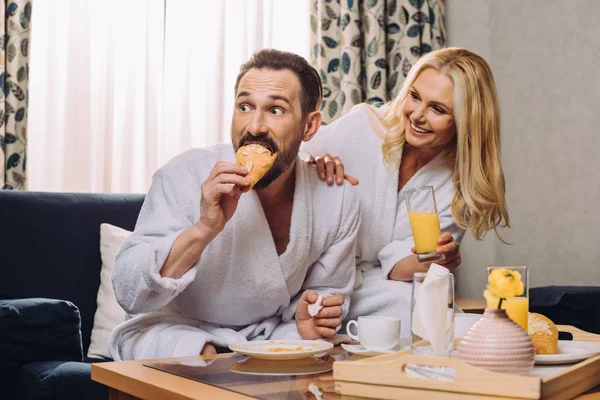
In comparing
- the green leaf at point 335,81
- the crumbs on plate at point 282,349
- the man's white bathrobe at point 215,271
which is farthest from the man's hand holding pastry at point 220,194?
the green leaf at point 335,81

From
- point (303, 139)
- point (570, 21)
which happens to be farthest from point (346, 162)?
point (570, 21)

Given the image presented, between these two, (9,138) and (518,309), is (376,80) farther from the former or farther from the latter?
(518,309)

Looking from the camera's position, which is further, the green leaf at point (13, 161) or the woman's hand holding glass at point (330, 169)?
the green leaf at point (13, 161)

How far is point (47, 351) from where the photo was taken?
2.05 meters

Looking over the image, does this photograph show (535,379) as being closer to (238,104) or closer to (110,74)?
(238,104)

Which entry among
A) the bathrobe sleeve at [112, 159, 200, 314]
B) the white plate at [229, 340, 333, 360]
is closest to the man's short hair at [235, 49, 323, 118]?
the bathrobe sleeve at [112, 159, 200, 314]

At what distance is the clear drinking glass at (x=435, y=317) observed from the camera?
47.5 inches

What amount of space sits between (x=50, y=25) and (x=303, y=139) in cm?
158

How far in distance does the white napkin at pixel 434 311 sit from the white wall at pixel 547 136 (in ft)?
7.63

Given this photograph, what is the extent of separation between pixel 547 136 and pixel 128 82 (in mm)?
2007


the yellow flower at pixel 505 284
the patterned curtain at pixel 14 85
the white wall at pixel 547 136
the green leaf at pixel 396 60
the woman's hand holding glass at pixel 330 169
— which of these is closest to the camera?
the yellow flower at pixel 505 284

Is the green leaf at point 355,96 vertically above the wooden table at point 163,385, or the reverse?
the green leaf at point 355,96

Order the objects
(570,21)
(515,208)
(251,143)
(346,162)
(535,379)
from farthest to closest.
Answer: (515,208) → (570,21) → (346,162) → (251,143) → (535,379)

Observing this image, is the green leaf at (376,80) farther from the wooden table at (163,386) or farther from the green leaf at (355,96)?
the wooden table at (163,386)
